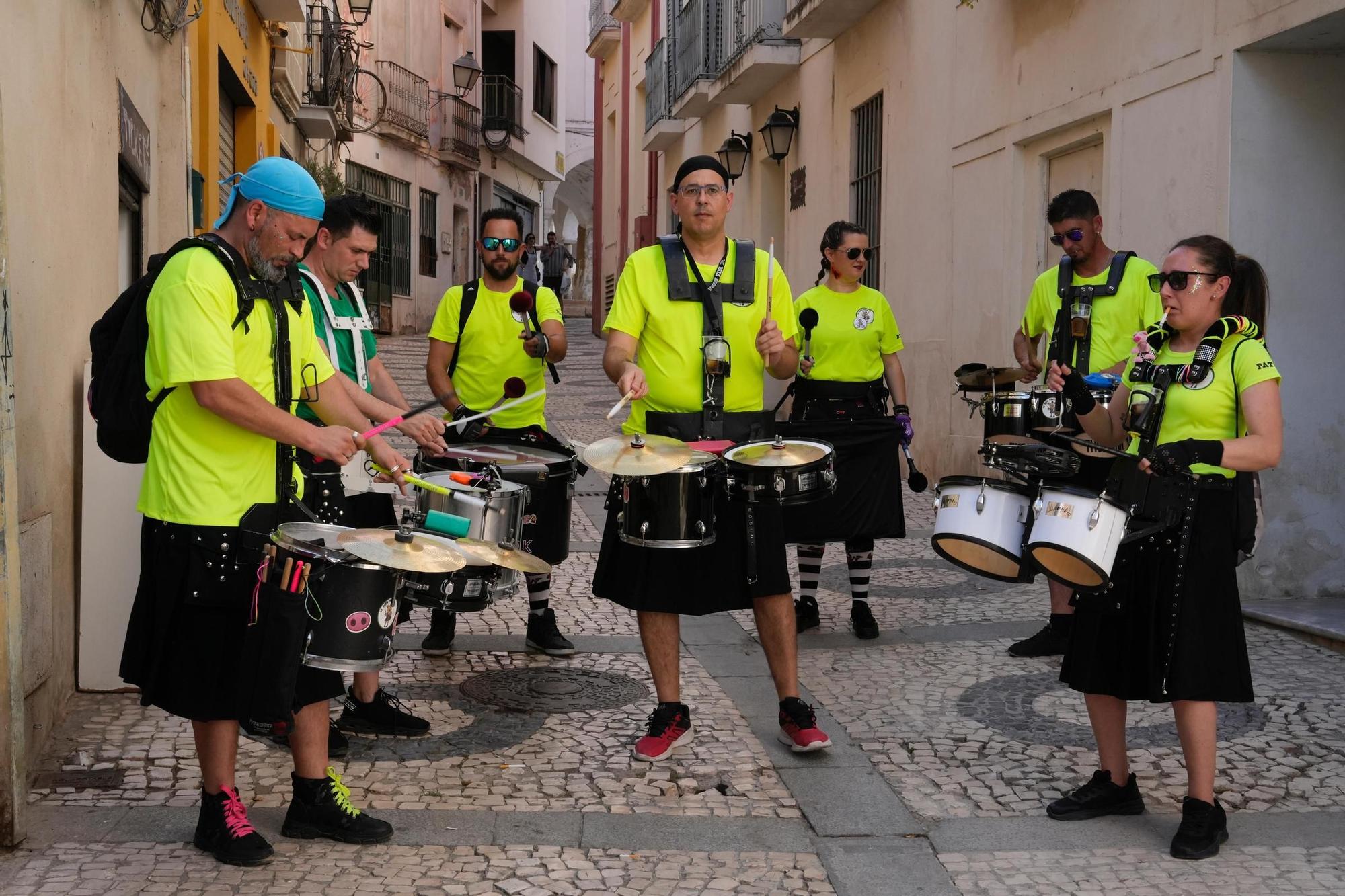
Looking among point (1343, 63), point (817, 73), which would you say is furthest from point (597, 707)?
point (817, 73)

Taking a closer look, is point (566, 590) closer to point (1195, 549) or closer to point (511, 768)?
point (511, 768)

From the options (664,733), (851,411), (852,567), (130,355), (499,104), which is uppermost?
(499,104)

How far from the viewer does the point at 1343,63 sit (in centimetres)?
725

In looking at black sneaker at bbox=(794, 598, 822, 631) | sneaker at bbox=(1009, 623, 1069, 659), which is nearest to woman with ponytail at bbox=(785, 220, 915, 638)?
black sneaker at bbox=(794, 598, 822, 631)

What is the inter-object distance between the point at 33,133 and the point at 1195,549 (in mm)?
3808

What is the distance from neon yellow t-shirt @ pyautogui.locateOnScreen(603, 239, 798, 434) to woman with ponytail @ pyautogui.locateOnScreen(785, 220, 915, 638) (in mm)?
1832

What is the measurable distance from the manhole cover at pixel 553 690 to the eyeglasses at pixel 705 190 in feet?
6.37

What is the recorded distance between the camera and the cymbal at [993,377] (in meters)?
6.01

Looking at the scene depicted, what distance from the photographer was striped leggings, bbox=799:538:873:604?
22.3 feet

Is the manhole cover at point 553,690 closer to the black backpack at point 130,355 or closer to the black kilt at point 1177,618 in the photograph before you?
the black kilt at point 1177,618

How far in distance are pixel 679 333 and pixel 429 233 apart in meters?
28.2

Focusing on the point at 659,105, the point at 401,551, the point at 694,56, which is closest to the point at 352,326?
the point at 401,551

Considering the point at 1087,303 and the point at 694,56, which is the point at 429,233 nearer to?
the point at 694,56

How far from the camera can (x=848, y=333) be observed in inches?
269
